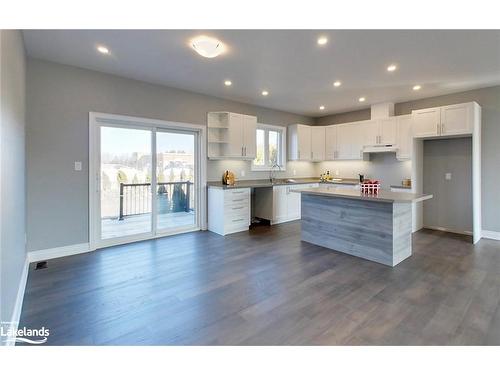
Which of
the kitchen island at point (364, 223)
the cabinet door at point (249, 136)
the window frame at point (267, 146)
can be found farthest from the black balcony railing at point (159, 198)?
the kitchen island at point (364, 223)

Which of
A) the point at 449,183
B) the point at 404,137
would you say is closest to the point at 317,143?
the point at 404,137

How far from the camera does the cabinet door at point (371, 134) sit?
5.74 metres

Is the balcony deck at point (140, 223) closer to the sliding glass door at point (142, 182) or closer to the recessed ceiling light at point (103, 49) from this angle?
the sliding glass door at point (142, 182)

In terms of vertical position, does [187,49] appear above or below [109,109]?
above

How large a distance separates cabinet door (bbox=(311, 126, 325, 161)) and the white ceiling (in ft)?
6.01

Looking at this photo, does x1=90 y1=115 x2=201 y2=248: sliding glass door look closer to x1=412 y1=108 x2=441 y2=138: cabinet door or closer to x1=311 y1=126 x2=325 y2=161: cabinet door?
x1=311 y1=126 x2=325 y2=161: cabinet door

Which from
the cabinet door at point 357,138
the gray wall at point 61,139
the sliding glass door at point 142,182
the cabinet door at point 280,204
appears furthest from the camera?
A: the cabinet door at point 357,138

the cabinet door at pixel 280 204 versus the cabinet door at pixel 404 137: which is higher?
the cabinet door at pixel 404 137

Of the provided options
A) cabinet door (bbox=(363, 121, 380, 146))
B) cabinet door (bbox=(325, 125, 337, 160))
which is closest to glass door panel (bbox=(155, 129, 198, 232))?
cabinet door (bbox=(325, 125, 337, 160))

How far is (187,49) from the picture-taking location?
10.4ft

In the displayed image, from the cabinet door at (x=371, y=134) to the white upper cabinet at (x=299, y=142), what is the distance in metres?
1.39
